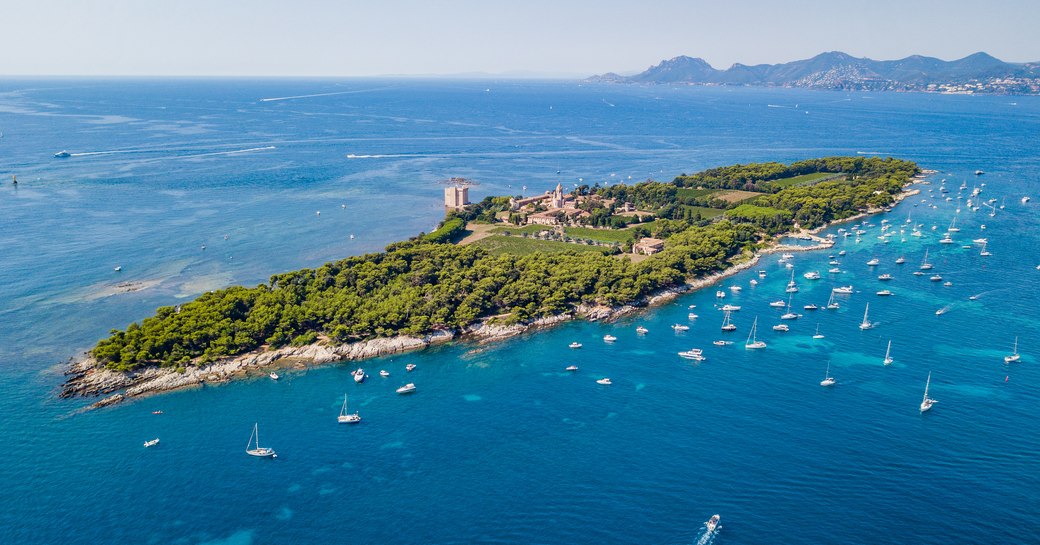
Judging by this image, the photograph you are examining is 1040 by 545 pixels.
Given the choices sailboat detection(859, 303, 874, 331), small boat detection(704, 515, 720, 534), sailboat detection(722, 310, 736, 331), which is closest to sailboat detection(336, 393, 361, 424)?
small boat detection(704, 515, 720, 534)

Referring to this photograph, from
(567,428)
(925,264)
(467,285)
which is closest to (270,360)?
(467,285)

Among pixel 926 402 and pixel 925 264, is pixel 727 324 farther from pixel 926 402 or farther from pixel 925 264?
pixel 925 264

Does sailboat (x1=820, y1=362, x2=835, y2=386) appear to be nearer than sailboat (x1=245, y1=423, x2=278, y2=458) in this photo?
No

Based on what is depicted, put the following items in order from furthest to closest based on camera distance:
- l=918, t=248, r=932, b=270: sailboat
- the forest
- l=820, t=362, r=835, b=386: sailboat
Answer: l=918, t=248, r=932, b=270: sailboat < the forest < l=820, t=362, r=835, b=386: sailboat

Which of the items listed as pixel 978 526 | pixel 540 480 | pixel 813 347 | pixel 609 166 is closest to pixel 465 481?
pixel 540 480

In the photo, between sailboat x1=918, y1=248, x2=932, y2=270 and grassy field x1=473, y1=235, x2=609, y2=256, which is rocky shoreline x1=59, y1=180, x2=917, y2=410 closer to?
grassy field x1=473, y1=235, x2=609, y2=256

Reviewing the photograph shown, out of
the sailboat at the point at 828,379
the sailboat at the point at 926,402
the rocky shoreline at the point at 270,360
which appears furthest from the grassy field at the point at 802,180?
the sailboat at the point at 926,402

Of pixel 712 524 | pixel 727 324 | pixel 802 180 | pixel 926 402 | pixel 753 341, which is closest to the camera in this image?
pixel 712 524

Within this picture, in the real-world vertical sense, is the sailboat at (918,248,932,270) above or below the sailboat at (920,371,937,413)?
above
